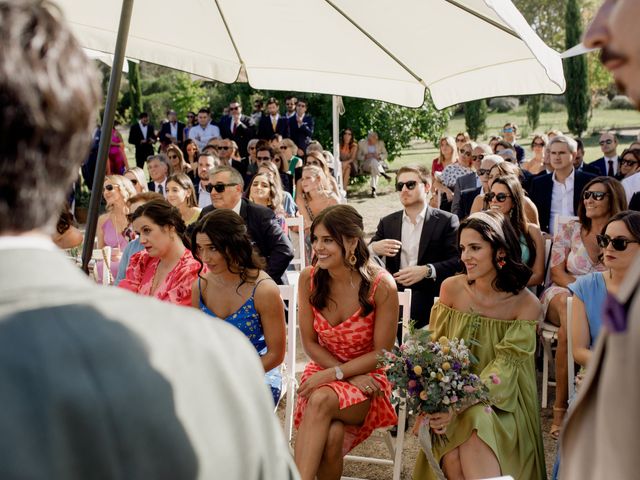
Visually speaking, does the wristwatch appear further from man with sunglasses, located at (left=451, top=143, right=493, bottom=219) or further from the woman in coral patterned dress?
man with sunglasses, located at (left=451, top=143, right=493, bottom=219)

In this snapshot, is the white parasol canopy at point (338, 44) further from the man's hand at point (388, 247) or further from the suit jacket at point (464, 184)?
the suit jacket at point (464, 184)

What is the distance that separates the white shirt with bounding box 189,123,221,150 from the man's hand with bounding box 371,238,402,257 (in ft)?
32.8

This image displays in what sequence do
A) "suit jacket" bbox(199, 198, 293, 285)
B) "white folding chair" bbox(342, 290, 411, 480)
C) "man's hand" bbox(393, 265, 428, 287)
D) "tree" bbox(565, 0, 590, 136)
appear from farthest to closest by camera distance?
"tree" bbox(565, 0, 590, 136) < "suit jacket" bbox(199, 198, 293, 285) < "man's hand" bbox(393, 265, 428, 287) < "white folding chair" bbox(342, 290, 411, 480)

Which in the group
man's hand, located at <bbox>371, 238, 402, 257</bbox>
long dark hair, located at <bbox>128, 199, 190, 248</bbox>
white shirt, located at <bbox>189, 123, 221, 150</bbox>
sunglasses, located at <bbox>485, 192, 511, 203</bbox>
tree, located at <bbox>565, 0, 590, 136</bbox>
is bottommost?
man's hand, located at <bbox>371, 238, 402, 257</bbox>

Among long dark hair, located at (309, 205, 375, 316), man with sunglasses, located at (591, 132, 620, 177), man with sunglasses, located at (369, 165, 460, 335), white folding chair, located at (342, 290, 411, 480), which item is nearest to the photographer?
white folding chair, located at (342, 290, 411, 480)

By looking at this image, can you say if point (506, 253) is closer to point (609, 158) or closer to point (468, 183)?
point (468, 183)

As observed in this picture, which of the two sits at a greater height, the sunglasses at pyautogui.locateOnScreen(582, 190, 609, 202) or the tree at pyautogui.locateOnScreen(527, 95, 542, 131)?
the tree at pyautogui.locateOnScreen(527, 95, 542, 131)

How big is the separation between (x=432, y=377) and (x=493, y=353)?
2.29ft

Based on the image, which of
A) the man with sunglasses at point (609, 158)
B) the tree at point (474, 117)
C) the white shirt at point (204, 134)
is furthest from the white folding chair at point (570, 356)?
the tree at point (474, 117)

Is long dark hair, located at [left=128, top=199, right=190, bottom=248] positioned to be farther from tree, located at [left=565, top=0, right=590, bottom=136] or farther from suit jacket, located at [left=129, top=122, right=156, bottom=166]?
tree, located at [left=565, top=0, right=590, bottom=136]

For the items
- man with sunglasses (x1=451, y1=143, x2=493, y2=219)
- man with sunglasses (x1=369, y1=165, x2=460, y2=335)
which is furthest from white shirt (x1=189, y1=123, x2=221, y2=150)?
man with sunglasses (x1=369, y1=165, x2=460, y2=335)

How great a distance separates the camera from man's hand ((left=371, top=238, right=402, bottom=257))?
5.21 meters

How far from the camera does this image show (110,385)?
868 millimetres

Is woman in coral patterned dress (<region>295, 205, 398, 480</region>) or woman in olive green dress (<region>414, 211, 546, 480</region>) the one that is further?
woman in coral patterned dress (<region>295, 205, 398, 480</region>)
